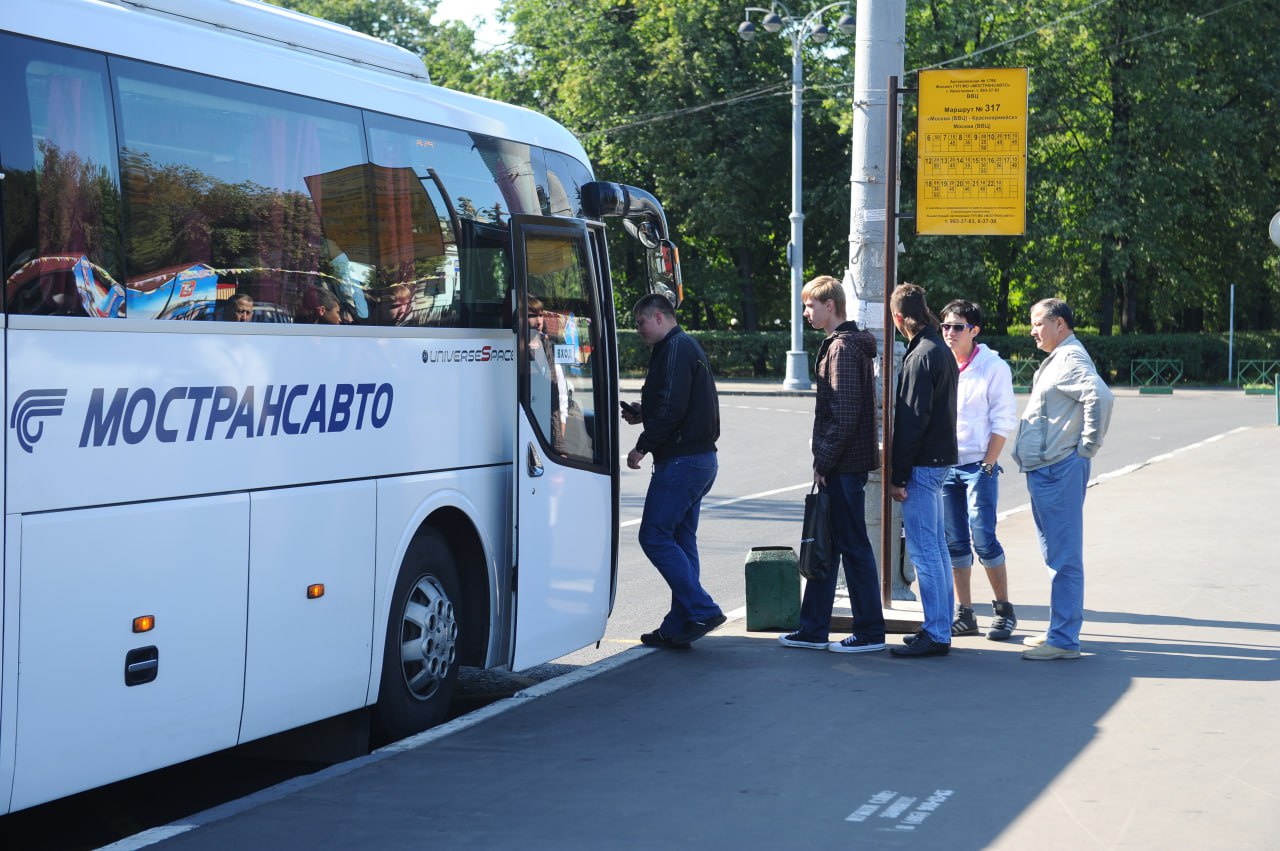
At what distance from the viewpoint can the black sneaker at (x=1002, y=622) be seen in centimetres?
948

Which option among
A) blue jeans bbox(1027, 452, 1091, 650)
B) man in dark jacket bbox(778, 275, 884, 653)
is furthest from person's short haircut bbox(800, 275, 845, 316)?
blue jeans bbox(1027, 452, 1091, 650)

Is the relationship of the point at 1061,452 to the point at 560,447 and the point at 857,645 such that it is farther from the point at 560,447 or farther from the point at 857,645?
the point at 560,447

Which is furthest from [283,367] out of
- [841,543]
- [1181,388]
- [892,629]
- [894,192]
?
[1181,388]

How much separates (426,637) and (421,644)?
44 millimetres

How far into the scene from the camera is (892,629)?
971cm

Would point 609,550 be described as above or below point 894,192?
below

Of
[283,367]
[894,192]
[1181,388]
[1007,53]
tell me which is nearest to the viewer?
[283,367]

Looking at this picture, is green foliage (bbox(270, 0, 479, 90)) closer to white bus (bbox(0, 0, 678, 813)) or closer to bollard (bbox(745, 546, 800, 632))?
bollard (bbox(745, 546, 800, 632))

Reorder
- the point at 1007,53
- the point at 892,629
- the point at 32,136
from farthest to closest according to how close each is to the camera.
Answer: the point at 1007,53, the point at 892,629, the point at 32,136

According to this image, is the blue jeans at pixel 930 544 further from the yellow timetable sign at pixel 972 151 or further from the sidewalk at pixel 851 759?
the yellow timetable sign at pixel 972 151

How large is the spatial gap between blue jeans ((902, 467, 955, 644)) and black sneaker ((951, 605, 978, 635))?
0.78 m

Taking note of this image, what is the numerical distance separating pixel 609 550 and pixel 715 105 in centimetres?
4312

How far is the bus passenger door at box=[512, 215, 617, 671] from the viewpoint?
8133 mm

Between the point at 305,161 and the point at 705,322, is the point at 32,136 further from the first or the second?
the point at 705,322
